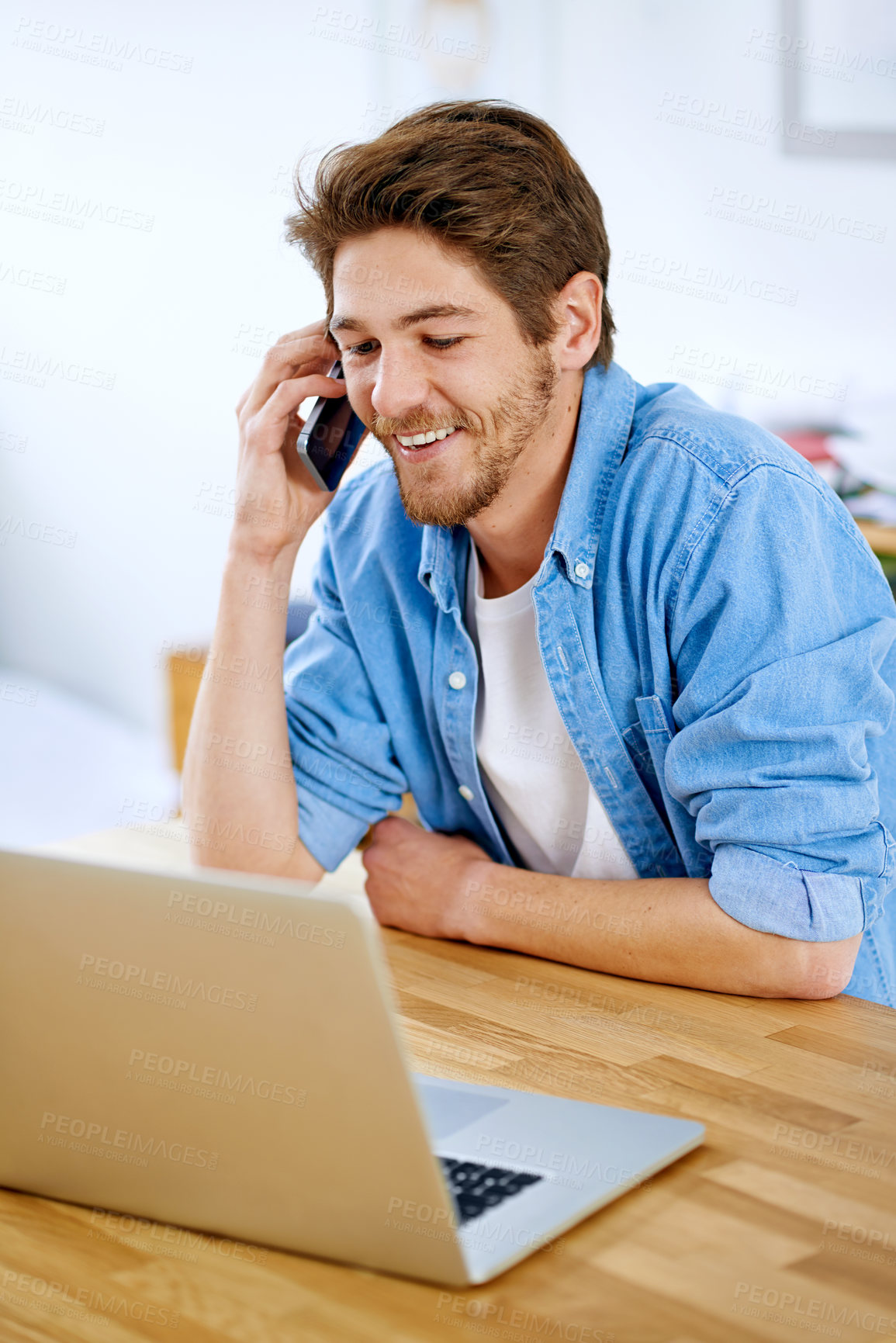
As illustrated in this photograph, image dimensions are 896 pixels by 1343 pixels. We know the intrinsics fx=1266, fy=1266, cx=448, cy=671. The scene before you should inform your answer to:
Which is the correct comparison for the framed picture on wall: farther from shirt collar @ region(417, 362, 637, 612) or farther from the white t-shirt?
the white t-shirt

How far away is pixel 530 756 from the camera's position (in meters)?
1.24

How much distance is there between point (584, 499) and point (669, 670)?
0.18 m

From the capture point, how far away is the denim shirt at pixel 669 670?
980mm

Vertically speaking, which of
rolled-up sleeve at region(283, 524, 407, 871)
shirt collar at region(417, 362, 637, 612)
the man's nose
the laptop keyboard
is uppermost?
the man's nose

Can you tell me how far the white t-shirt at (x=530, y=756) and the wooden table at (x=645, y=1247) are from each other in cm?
35

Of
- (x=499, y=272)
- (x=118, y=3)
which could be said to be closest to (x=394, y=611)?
(x=499, y=272)

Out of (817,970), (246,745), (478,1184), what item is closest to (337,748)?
(246,745)

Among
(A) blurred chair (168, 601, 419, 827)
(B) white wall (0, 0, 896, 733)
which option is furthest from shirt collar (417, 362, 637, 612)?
(B) white wall (0, 0, 896, 733)

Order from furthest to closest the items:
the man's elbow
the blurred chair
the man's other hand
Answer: the blurred chair → the man's other hand → the man's elbow

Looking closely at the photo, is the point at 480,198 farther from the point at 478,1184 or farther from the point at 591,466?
the point at 478,1184

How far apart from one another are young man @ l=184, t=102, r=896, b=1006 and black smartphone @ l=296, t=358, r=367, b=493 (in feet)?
0.08

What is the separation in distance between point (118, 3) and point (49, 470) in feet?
4.19

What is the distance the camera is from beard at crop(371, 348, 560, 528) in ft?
3.92

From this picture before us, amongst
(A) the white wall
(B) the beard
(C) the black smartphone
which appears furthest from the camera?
(A) the white wall
